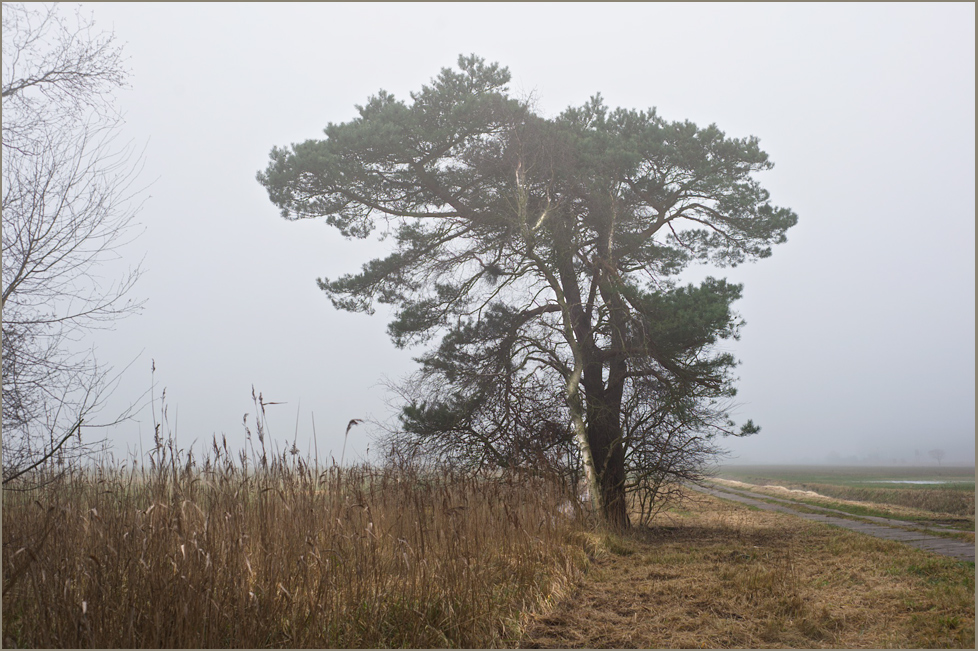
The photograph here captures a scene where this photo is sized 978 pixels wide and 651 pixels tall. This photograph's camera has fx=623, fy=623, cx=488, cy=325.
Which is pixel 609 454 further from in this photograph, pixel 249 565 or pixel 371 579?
pixel 249 565

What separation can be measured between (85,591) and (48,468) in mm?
2362

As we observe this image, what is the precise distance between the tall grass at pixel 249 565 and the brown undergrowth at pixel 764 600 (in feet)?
1.92

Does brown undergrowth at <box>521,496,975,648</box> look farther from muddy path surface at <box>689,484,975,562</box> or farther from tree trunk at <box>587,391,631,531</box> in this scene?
tree trunk at <box>587,391,631,531</box>

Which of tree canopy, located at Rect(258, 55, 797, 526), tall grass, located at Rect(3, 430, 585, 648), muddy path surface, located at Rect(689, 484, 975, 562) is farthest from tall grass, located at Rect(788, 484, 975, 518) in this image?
tall grass, located at Rect(3, 430, 585, 648)

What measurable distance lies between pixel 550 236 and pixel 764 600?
271 inches

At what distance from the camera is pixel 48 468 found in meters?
5.09

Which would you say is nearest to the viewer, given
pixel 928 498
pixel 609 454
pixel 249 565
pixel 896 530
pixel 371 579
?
pixel 249 565

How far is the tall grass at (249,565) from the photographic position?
10.3 feet

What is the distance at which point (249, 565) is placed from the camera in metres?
3.12

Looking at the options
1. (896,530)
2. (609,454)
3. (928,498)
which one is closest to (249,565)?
(609,454)

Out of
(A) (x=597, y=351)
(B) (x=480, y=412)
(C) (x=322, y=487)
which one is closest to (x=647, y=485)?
(A) (x=597, y=351)

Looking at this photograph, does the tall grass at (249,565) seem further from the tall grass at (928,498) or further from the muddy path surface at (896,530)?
the tall grass at (928,498)

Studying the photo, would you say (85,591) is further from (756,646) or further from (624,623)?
(756,646)

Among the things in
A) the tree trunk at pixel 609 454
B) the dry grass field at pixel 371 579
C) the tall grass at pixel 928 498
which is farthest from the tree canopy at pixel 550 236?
the tall grass at pixel 928 498
